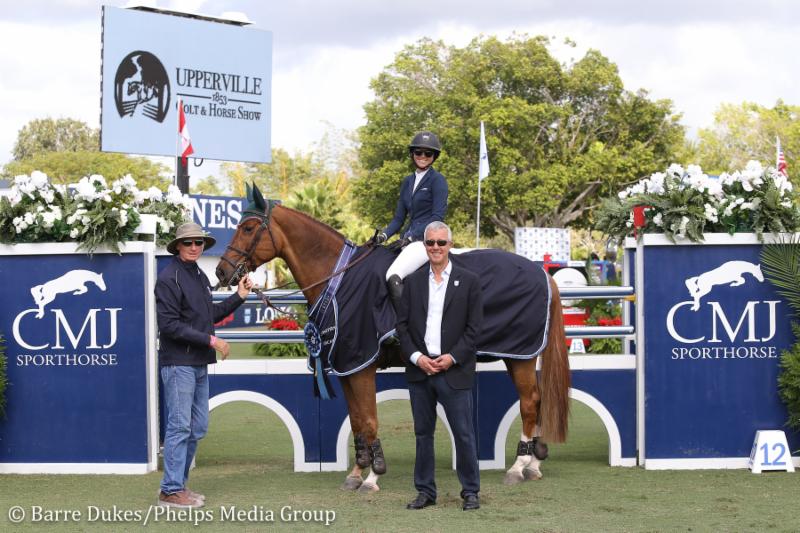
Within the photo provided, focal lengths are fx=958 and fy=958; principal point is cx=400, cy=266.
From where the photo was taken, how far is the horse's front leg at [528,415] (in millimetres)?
7277


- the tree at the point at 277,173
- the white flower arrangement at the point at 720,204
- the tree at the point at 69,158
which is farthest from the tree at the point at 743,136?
the white flower arrangement at the point at 720,204

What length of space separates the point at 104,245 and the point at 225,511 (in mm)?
2655

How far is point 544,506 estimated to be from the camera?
248 inches

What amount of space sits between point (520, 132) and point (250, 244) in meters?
34.6

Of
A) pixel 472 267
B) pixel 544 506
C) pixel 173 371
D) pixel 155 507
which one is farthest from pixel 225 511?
pixel 472 267

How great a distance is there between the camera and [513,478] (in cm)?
714

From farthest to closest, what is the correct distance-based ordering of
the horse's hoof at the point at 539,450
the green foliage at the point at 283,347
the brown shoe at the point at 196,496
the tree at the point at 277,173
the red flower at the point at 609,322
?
the tree at the point at 277,173 < the green foliage at the point at 283,347 < the red flower at the point at 609,322 < the horse's hoof at the point at 539,450 < the brown shoe at the point at 196,496

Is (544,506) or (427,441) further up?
(427,441)

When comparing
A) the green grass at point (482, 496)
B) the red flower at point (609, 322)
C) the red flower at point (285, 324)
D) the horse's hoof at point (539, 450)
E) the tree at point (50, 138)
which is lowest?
the green grass at point (482, 496)

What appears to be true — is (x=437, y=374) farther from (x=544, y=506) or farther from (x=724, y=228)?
(x=724, y=228)

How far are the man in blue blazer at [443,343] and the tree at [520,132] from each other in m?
33.7

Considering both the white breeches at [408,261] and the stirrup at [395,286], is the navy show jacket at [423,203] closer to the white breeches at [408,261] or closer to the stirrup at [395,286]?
the white breeches at [408,261]

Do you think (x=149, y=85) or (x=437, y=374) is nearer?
(x=437, y=374)

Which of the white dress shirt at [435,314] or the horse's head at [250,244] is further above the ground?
the horse's head at [250,244]
